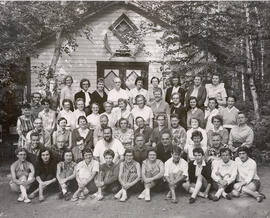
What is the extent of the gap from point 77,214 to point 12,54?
5.38 m

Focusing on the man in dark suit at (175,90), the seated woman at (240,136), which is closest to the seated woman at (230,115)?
the seated woman at (240,136)

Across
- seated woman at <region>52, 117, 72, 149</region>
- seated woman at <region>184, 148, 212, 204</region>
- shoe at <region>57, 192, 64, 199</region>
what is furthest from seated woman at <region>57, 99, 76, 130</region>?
seated woman at <region>184, 148, 212, 204</region>

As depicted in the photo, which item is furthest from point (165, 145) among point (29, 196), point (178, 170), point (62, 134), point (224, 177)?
point (29, 196)

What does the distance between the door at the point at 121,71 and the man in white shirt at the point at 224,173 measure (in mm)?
8163

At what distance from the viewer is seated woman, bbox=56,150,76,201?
Result: 26.9ft

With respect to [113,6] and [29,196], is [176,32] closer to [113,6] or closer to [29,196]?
[113,6]

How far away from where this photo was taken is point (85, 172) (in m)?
8.30

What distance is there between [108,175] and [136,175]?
58 cm

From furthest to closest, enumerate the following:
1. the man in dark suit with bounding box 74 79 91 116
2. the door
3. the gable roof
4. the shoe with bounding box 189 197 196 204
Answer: the door, the gable roof, the man in dark suit with bounding box 74 79 91 116, the shoe with bounding box 189 197 196 204

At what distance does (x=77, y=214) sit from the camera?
7316mm

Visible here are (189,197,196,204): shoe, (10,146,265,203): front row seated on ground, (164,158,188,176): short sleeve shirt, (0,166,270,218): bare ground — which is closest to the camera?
(0,166,270,218): bare ground

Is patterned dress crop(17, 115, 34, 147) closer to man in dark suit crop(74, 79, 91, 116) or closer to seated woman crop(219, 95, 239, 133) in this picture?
man in dark suit crop(74, 79, 91, 116)

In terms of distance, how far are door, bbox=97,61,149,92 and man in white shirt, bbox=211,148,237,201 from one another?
8163 mm

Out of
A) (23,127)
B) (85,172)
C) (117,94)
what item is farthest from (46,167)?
(117,94)
